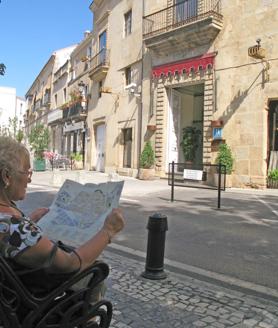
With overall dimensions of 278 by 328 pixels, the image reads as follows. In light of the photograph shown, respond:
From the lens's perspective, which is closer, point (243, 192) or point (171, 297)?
point (171, 297)

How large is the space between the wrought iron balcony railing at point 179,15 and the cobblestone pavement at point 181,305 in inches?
563

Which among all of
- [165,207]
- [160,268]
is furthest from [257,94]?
[160,268]

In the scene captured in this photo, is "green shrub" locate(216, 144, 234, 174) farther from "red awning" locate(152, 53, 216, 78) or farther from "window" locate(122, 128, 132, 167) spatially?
"window" locate(122, 128, 132, 167)

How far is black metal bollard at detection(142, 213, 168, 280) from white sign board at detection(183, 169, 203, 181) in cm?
662

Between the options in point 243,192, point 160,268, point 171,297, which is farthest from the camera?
point 243,192

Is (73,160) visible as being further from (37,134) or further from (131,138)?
(131,138)

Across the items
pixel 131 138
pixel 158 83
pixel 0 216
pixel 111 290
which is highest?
pixel 158 83

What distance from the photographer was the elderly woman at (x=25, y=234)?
6.43 ft

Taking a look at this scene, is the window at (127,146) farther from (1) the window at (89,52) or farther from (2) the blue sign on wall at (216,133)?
(1) the window at (89,52)

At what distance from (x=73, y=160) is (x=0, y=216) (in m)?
27.8

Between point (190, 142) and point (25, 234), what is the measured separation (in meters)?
17.9

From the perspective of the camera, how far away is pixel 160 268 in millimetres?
4703

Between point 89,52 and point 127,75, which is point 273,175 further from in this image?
point 89,52

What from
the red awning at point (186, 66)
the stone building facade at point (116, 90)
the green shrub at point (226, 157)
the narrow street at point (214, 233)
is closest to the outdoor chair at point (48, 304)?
the narrow street at point (214, 233)
